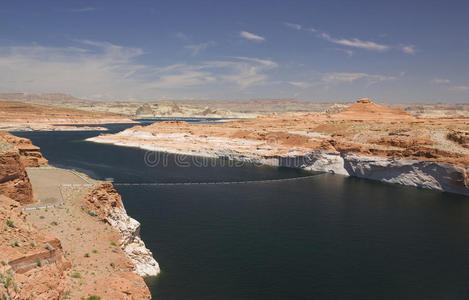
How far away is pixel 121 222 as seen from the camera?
26.1 metres

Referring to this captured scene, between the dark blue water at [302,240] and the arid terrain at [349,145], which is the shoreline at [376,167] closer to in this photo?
the arid terrain at [349,145]

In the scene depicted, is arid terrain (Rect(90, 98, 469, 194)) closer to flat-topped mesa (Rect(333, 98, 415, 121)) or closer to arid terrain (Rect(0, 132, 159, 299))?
flat-topped mesa (Rect(333, 98, 415, 121))

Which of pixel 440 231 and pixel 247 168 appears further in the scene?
pixel 247 168

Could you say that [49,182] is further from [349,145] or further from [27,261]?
[349,145]

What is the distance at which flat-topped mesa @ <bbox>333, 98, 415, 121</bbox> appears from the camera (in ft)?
418

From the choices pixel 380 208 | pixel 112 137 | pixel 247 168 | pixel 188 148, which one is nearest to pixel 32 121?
pixel 112 137

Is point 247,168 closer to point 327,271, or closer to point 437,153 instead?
point 437,153

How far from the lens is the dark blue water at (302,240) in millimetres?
26281

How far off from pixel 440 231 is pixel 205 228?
92.8 ft

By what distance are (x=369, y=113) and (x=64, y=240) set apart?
13125 cm

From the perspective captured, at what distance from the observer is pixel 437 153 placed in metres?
64.9

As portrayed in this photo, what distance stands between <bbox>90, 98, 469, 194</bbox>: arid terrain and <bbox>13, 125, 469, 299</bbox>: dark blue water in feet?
21.4

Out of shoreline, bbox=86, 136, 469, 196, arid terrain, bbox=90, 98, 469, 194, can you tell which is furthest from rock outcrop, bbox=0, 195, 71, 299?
arid terrain, bbox=90, 98, 469, 194

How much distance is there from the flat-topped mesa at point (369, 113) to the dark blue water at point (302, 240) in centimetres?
6921
